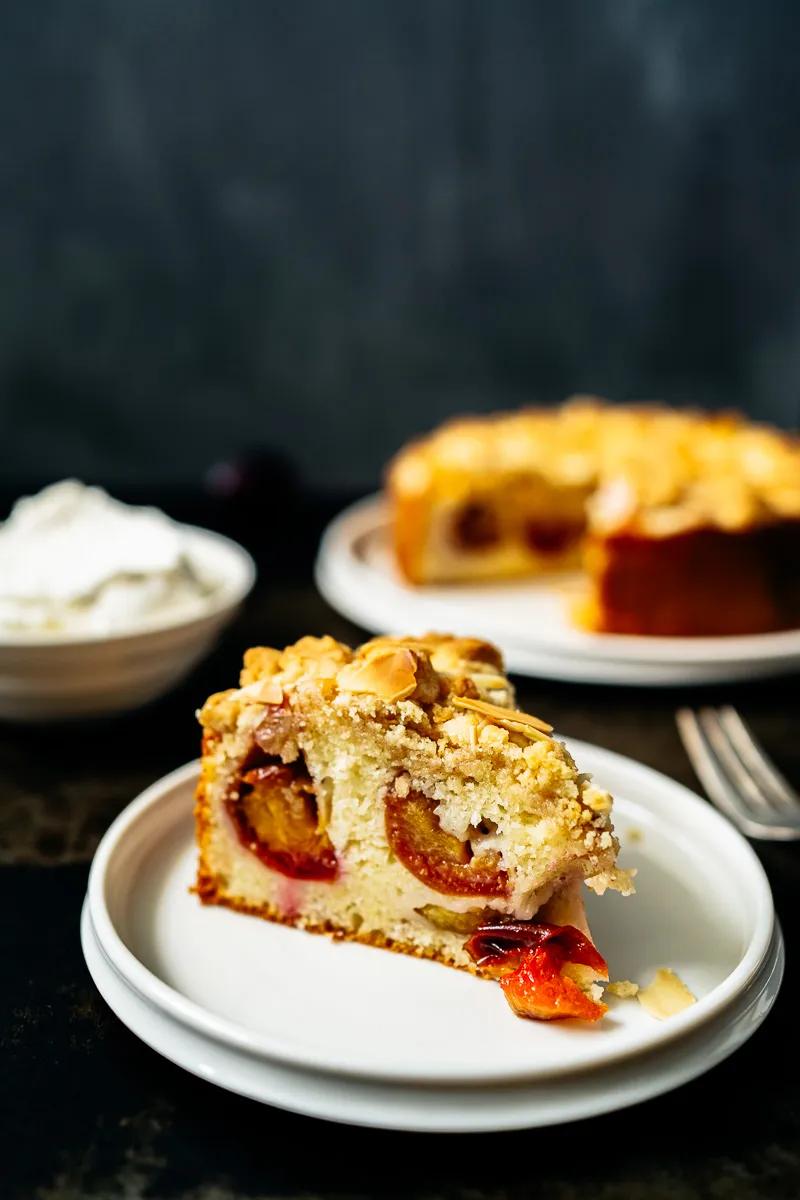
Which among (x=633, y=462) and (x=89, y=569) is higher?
(x=89, y=569)

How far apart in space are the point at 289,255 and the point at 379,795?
13.7 feet

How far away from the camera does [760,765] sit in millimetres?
2742

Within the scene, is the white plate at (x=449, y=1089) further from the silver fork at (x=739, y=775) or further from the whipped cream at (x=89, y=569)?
the whipped cream at (x=89, y=569)

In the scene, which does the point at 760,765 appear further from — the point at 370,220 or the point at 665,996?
the point at 370,220

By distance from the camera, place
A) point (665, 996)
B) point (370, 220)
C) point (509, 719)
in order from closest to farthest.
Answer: point (665, 996), point (509, 719), point (370, 220)

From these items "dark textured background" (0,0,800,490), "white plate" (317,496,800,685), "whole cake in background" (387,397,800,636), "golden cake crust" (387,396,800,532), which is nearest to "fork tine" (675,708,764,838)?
"white plate" (317,496,800,685)

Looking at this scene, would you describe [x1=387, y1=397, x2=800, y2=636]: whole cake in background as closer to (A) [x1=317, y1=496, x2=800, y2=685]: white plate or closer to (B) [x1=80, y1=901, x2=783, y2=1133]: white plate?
(A) [x1=317, y1=496, x2=800, y2=685]: white plate

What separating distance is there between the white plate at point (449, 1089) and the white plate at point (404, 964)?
0.08 feet

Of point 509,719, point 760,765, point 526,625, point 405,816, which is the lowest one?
point 526,625

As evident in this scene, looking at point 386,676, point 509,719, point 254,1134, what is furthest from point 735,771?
point 254,1134

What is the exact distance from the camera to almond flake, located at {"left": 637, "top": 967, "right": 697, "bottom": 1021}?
72.9 inches

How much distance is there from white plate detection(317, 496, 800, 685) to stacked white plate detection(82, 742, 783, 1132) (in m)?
0.76

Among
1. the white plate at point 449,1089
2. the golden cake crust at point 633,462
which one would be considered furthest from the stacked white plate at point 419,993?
the golden cake crust at point 633,462

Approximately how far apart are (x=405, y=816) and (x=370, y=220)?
13.7ft
